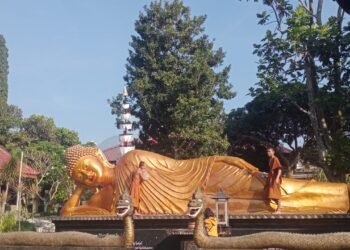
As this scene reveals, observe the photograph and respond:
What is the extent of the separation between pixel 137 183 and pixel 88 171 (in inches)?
52.1

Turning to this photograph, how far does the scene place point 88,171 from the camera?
36.3ft

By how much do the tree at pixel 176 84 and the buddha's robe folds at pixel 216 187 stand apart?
8.21 meters

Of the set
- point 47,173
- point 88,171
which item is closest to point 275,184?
point 88,171

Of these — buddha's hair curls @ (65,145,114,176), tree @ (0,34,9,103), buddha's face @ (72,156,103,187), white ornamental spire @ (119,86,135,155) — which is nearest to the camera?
buddha's face @ (72,156,103,187)

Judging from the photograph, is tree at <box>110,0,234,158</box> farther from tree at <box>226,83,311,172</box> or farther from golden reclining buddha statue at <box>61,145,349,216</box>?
golden reclining buddha statue at <box>61,145,349,216</box>

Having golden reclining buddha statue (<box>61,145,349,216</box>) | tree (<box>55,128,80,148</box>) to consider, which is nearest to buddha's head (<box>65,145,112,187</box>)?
golden reclining buddha statue (<box>61,145,349,216</box>)

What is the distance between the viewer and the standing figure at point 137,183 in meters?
10.3

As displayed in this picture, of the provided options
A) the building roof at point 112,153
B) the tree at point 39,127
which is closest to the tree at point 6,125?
the tree at point 39,127

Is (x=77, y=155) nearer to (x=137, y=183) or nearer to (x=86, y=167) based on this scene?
(x=86, y=167)

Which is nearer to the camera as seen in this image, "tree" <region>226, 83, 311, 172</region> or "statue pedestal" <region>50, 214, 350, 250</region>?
"statue pedestal" <region>50, 214, 350, 250</region>

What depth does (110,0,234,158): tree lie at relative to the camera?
19.2m

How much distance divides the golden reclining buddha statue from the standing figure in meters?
0.09

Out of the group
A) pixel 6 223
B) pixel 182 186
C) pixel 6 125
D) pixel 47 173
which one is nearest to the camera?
pixel 182 186

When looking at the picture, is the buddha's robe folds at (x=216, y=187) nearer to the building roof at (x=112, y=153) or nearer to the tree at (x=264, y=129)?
the tree at (x=264, y=129)
